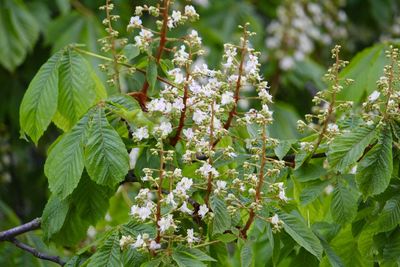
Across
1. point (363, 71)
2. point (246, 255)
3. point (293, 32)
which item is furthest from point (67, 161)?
point (293, 32)

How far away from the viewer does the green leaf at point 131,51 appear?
8.09 ft

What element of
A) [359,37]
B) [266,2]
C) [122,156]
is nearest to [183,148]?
[122,156]

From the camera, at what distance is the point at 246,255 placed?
2.05 m

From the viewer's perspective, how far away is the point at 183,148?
96.0 inches

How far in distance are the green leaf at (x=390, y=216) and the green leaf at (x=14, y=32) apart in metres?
3.00

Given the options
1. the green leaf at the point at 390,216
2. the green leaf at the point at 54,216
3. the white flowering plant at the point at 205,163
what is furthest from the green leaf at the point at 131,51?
the green leaf at the point at 390,216

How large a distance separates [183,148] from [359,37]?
5.35 meters

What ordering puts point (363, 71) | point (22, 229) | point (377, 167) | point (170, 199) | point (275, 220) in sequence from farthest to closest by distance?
point (363, 71), point (22, 229), point (377, 167), point (275, 220), point (170, 199)

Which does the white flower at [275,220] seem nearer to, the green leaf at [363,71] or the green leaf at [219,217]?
the green leaf at [219,217]

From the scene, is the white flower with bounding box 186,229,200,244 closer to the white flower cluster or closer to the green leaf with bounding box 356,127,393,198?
the green leaf with bounding box 356,127,393,198

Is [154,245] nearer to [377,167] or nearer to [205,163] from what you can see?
[205,163]

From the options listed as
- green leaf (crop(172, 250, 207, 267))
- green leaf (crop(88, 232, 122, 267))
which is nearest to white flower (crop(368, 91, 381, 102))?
green leaf (crop(172, 250, 207, 267))

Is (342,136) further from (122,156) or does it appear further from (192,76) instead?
(122,156)

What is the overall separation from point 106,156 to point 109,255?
10.5 inches
